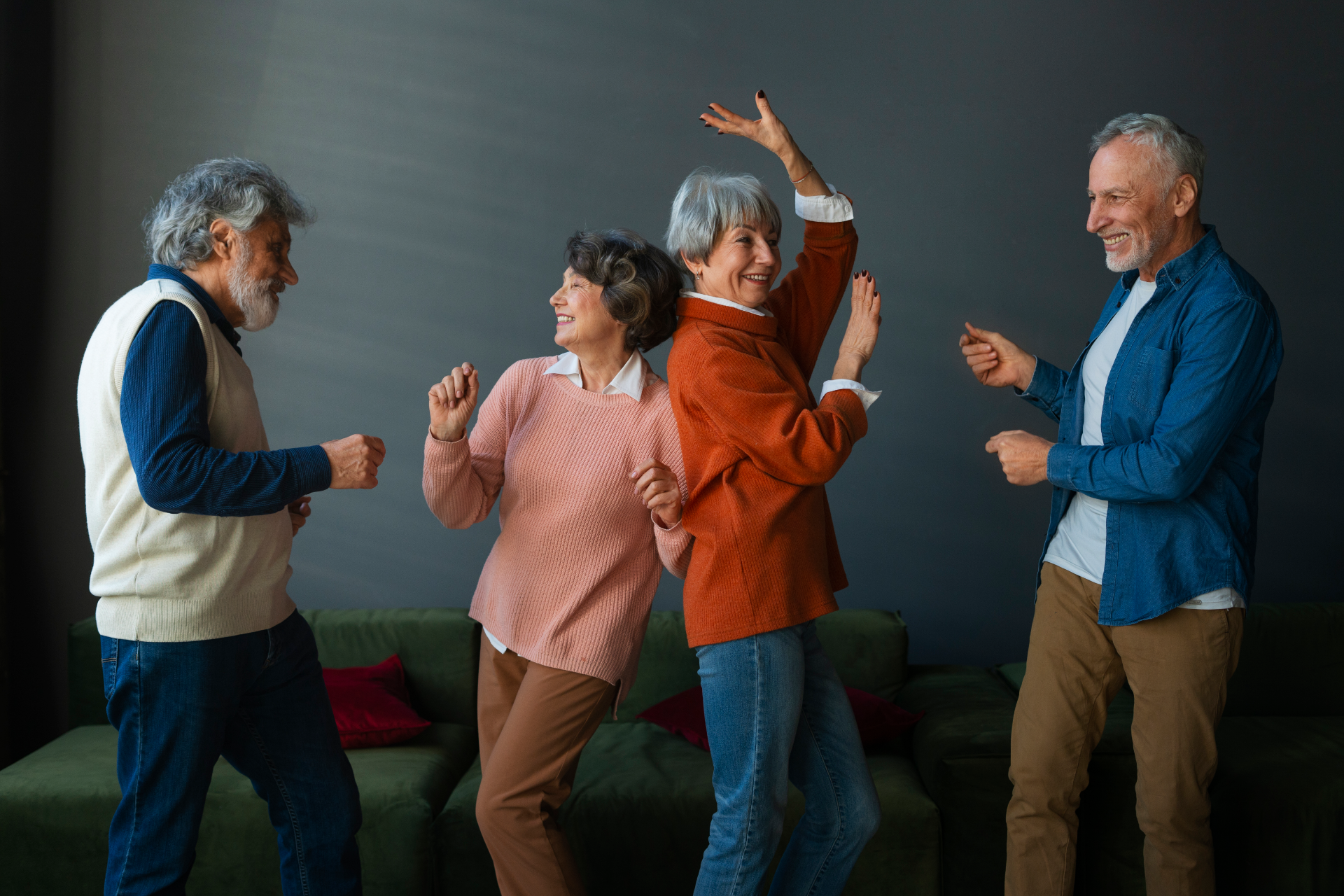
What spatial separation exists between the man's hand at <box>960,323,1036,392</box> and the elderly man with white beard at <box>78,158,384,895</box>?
1.33m

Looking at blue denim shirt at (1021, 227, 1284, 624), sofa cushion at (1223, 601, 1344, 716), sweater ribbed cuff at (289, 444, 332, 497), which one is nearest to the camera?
sweater ribbed cuff at (289, 444, 332, 497)

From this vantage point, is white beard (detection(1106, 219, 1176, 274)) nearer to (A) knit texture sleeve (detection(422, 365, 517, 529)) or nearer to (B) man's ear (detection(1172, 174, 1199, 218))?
(B) man's ear (detection(1172, 174, 1199, 218))

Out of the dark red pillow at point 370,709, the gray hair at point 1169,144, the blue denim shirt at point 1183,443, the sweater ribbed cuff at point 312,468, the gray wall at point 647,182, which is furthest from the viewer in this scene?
the gray wall at point 647,182

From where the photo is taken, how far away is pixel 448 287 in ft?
11.4

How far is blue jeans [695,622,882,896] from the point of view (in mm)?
1765

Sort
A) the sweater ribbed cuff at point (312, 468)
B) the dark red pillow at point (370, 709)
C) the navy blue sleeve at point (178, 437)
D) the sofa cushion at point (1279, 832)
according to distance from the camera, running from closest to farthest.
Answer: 1. the navy blue sleeve at point (178, 437)
2. the sweater ribbed cuff at point (312, 468)
3. the sofa cushion at point (1279, 832)
4. the dark red pillow at point (370, 709)

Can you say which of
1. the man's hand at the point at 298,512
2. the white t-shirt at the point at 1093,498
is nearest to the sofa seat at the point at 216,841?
the man's hand at the point at 298,512

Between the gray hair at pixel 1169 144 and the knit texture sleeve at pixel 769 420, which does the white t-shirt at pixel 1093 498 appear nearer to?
the gray hair at pixel 1169 144

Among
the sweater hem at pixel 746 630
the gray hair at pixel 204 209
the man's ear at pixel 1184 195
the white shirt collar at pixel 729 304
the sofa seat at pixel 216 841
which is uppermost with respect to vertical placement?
the man's ear at pixel 1184 195

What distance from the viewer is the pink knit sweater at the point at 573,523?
6.20 ft

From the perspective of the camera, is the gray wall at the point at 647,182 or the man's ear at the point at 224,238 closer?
the man's ear at the point at 224,238

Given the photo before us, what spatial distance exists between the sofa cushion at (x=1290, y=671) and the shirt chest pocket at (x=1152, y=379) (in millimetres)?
1553

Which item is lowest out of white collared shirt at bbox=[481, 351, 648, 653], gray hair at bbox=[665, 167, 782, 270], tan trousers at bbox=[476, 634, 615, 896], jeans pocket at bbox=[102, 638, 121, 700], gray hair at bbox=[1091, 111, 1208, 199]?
tan trousers at bbox=[476, 634, 615, 896]

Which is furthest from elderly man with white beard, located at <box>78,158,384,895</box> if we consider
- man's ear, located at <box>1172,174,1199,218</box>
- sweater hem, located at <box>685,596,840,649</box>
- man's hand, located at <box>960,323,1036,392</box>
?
man's ear, located at <box>1172,174,1199,218</box>
